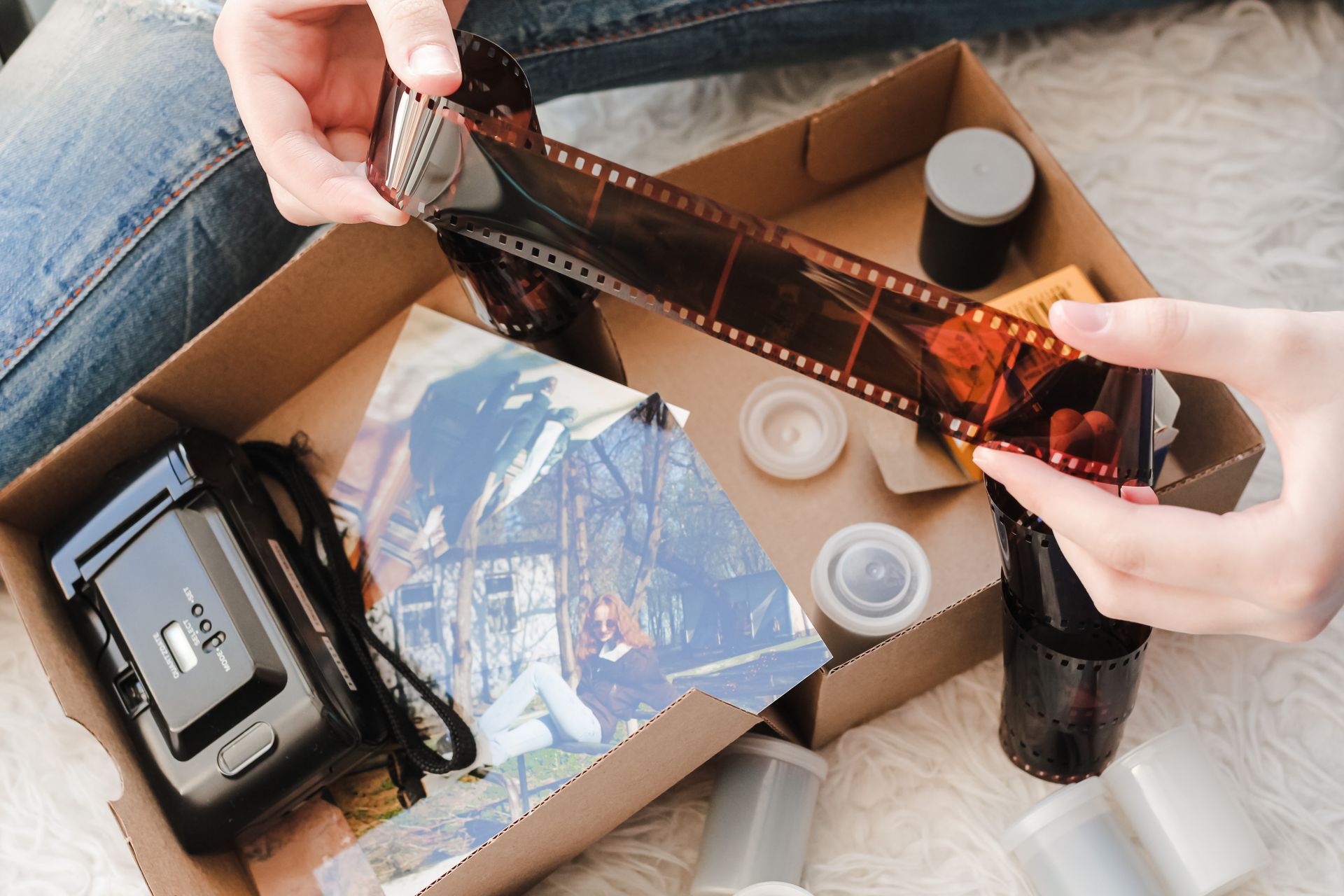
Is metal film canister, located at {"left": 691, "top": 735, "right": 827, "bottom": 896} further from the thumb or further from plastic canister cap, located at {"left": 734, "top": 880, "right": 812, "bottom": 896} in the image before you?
the thumb

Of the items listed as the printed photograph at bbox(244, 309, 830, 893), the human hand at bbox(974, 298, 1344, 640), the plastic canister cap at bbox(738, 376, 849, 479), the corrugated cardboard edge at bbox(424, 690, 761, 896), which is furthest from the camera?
the plastic canister cap at bbox(738, 376, 849, 479)

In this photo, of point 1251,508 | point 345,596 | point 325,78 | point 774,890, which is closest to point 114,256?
point 325,78

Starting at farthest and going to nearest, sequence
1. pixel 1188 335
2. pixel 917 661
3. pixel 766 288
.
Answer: pixel 917 661 → pixel 766 288 → pixel 1188 335

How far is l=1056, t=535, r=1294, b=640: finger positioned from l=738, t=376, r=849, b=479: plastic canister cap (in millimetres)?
291

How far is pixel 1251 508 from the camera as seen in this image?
0.51 meters

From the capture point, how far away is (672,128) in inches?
41.3

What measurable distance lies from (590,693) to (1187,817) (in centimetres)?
41

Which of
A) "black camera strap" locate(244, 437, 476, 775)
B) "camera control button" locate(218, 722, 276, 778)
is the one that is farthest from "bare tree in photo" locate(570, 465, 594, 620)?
"camera control button" locate(218, 722, 276, 778)

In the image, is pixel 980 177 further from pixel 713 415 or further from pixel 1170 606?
pixel 1170 606

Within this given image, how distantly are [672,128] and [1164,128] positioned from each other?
47 cm

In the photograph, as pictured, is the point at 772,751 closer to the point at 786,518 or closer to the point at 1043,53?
the point at 786,518

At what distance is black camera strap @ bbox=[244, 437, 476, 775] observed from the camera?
72cm

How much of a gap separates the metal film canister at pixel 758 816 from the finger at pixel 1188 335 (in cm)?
38

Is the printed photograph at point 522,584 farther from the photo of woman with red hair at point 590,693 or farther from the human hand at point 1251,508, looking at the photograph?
the human hand at point 1251,508
